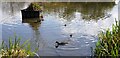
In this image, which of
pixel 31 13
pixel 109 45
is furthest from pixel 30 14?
pixel 109 45

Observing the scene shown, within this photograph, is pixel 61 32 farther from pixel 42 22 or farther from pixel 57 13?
pixel 57 13

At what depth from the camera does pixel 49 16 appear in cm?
1219

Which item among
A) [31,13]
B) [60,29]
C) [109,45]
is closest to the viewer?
[109,45]

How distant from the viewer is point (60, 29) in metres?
9.46

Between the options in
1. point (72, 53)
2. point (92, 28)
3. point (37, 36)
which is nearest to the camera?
point (72, 53)

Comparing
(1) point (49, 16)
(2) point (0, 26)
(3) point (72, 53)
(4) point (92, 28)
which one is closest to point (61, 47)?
(3) point (72, 53)

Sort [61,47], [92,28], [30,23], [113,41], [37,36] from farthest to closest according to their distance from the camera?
[30,23] < [92,28] < [37,36] < [61,47] < [113,41]

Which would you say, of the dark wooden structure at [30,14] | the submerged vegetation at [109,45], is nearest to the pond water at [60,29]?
the dark wooden structure at [30,14]

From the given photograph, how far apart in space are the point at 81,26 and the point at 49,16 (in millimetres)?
2593

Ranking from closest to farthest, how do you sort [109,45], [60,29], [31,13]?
1. [109,45]
2. [60,29]
3. [31,13]

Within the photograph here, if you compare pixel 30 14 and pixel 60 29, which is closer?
pixel 60 29

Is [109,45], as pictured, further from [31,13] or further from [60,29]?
[31,13]

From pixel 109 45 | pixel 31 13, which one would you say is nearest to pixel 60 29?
pixel 31 13

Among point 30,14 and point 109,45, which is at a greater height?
point 30,14
